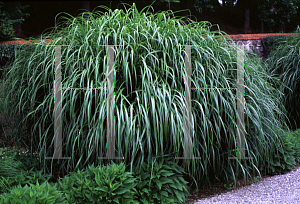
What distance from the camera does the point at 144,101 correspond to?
2.04 meters

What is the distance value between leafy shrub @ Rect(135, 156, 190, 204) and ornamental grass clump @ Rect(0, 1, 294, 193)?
0.09 m

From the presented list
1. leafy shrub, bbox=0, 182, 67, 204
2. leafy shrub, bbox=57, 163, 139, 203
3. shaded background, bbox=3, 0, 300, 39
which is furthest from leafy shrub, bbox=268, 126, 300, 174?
shaded background, bbox=3, 0, 300, 39

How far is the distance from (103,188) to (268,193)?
1489mm

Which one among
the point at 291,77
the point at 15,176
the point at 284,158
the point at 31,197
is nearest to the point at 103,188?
the point at 31,197

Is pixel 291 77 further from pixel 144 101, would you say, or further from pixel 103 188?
pixel 103 188

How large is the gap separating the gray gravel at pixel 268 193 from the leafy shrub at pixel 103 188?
72 centimetres

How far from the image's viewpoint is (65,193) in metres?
1.65

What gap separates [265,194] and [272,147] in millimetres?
502

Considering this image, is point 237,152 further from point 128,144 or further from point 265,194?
point 128,144

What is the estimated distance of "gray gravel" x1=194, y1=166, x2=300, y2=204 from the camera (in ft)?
6.77

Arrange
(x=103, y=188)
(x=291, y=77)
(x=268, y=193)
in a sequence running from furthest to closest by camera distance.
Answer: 1. (x=291, y=77)
2. (x=268, y=193)
3. (x=103, y=188)

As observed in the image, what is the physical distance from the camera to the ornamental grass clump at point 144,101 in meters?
1.95

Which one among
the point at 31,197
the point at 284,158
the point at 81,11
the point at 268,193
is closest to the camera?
the point at 31,197

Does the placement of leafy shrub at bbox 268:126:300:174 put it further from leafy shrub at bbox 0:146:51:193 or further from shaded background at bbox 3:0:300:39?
shaded background at bbox 3:0:300:39
